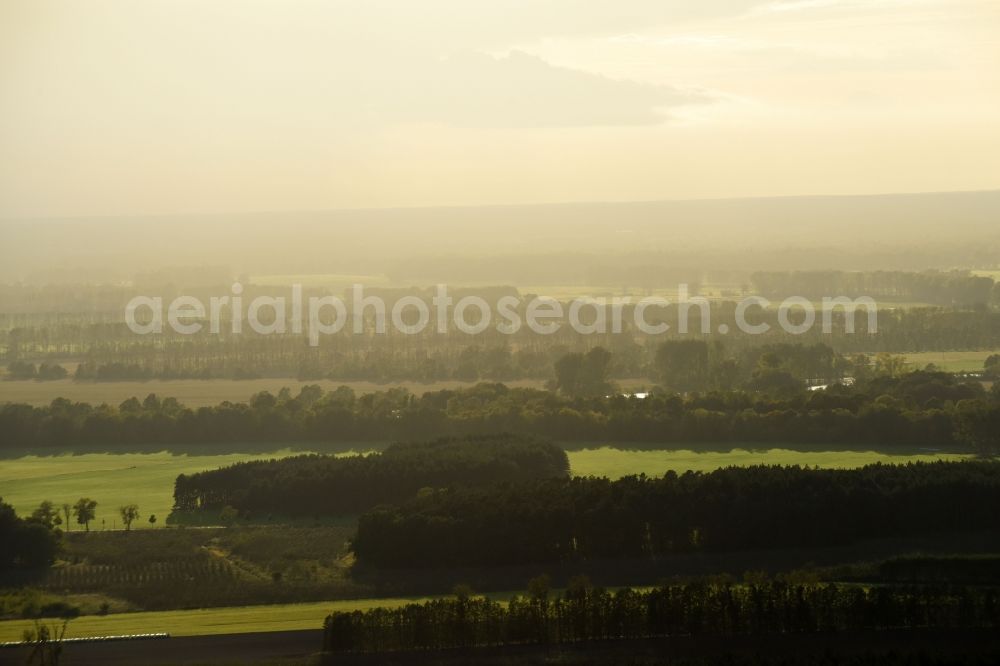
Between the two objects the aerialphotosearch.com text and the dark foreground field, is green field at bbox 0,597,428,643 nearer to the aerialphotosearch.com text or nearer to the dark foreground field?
the dark foreground field

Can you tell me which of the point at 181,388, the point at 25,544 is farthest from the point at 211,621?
the point at 181,388

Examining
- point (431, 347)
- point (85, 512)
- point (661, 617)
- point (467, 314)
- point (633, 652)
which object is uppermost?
point (467, 314)

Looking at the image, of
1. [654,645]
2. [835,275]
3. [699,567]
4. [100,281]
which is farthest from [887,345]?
[100,281]

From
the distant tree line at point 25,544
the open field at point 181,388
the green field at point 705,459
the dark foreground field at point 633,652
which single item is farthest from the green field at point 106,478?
the open field at point 181,388

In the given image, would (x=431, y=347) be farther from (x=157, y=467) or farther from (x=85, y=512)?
(x=85, y=512)

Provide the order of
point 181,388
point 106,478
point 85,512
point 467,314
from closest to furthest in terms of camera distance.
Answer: point 85,512, point 106,478, point 181,388, point 467,314

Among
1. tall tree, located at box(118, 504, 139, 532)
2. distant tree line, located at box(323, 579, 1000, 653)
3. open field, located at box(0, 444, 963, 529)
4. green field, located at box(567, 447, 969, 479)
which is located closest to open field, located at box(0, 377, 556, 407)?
open field, located at box(0, 444, 963, 529)
